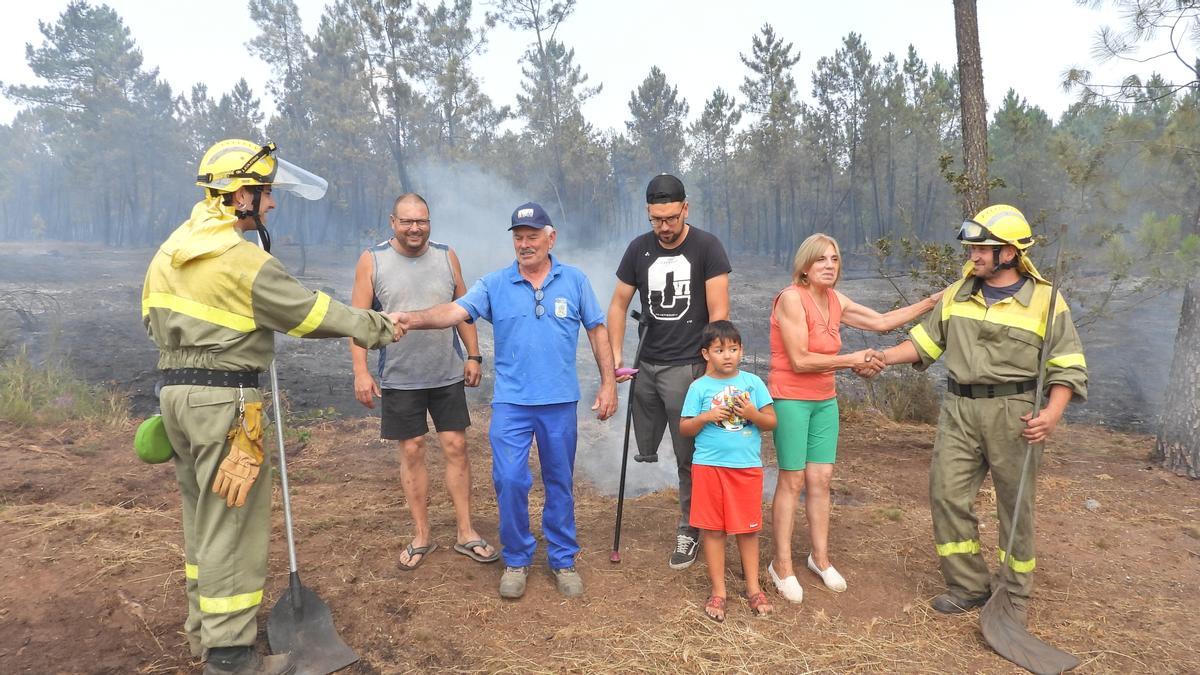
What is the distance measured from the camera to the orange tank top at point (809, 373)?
371cm

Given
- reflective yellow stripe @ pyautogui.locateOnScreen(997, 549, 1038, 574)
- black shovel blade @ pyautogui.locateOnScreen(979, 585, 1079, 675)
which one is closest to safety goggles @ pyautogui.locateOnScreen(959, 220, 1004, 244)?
reflective yellow stripe @ pyautogui.locateOnScreen(997, 549, 1038, 574)

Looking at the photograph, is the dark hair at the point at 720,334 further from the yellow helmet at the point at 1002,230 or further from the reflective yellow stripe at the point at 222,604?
the reflective yellow stripe at the point at 222,604

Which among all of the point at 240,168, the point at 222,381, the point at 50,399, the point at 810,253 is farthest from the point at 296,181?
the point at 50,399

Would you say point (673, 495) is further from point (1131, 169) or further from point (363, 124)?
point (363, 124)

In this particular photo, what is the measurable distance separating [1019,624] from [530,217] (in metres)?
3.24

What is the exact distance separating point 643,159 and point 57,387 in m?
40.0

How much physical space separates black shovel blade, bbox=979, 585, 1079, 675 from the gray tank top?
3.18 m

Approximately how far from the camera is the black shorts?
416 cm

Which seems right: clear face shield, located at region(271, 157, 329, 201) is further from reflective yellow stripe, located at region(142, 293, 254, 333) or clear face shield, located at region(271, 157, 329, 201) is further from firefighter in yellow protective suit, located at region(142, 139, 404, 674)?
reflective yellow stripe, located at region(142, 293, 254, 333)

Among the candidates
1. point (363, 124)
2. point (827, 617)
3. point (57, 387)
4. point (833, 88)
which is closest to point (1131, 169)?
point (827, 617)

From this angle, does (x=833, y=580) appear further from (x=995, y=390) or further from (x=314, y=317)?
(x=314, y=317)

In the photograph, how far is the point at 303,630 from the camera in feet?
10.9

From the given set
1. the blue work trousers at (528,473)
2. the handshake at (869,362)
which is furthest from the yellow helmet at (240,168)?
the handshake at (869,362)

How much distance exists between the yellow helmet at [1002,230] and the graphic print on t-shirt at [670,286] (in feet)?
4.87
